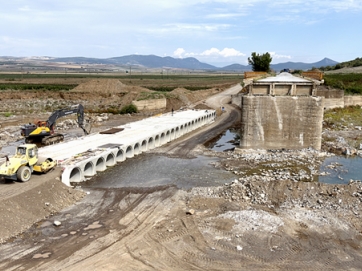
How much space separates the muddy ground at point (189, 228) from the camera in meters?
11.6

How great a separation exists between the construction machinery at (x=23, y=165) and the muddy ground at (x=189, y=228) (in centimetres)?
45

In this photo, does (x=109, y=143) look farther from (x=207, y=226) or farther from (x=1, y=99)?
(x=1, y=99)

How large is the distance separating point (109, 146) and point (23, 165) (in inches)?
304

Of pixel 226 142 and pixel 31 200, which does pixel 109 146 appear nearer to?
pixel 31 200

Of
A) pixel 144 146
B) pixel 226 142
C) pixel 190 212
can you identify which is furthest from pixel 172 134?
pixel 190 212

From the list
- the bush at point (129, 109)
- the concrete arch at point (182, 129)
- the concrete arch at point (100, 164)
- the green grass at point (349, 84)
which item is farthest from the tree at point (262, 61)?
the concrete arch at point (100, 164)

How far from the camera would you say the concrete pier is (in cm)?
2015

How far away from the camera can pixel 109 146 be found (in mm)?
24328

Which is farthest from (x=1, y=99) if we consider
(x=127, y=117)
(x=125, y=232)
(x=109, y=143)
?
(x=125, y=232)

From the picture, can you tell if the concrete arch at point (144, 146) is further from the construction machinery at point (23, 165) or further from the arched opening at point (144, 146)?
the construction machinery at point (23, 165)

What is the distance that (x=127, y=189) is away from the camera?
18.9 meters

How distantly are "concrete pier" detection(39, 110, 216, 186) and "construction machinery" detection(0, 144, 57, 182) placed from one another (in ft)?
3.87

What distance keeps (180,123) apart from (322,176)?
55.2 feet

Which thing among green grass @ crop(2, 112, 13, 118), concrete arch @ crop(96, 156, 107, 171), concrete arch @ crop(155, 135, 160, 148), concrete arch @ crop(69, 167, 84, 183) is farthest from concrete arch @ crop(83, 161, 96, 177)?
green grass @ crop(2, 112, 13, 118)
